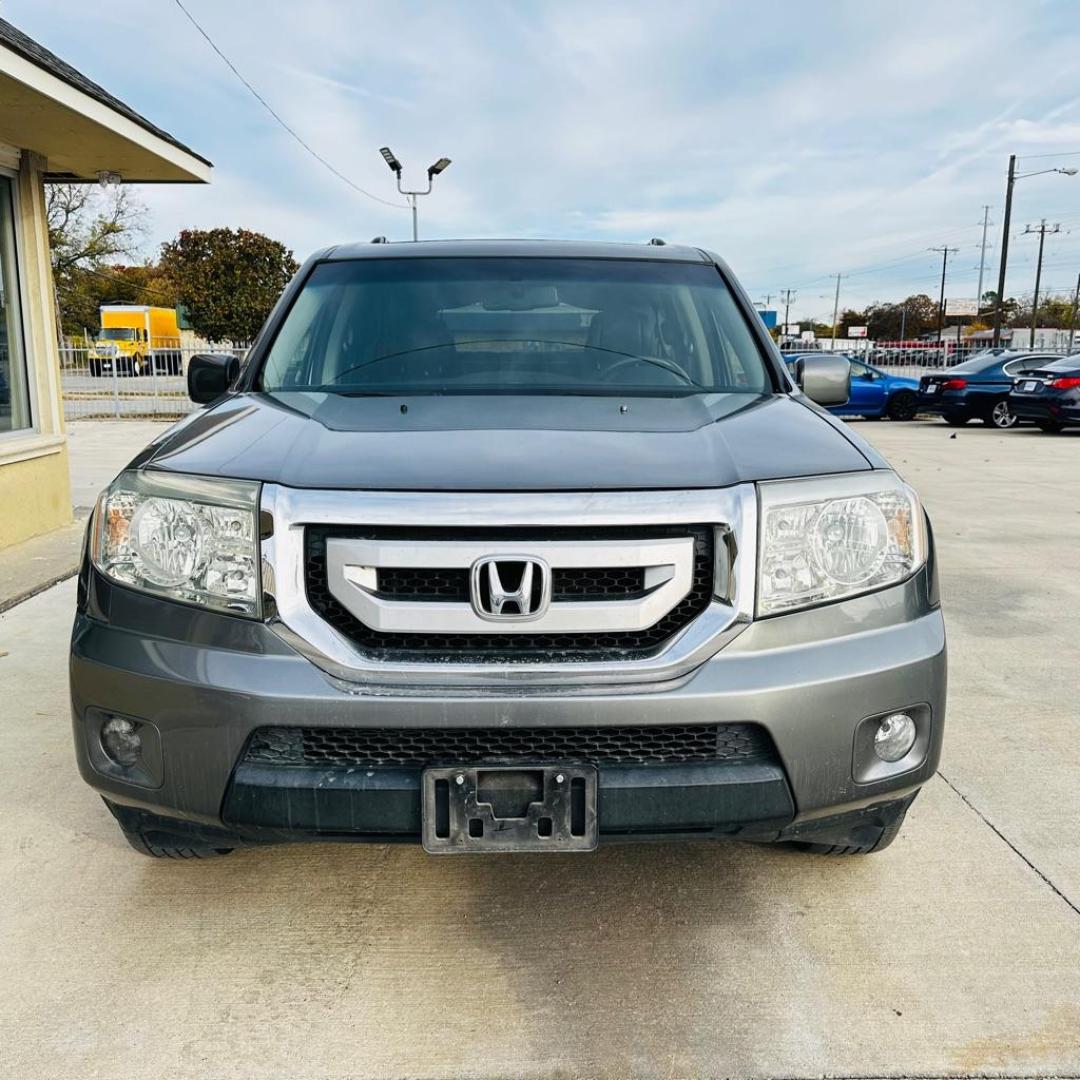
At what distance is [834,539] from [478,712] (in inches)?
33.2

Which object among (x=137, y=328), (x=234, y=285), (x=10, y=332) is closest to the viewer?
(x=10, y=332)

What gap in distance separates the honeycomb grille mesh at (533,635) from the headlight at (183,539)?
0.14 m

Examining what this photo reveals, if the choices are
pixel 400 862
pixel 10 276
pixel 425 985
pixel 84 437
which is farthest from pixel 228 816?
pixel 84 437

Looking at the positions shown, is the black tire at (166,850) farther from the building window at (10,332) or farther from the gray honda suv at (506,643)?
the building window at (10,332)

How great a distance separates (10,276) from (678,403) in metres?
5.98

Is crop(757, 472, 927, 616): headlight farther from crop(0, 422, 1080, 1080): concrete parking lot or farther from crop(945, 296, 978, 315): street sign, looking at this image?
crop(945, 296, 978, 315): street sign

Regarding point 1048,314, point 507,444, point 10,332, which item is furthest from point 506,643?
point 1048,314

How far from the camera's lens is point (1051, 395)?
17.0 meters

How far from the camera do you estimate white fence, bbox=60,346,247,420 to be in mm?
21984

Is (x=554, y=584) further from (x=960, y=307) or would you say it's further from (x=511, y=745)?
(x=960, y=307)

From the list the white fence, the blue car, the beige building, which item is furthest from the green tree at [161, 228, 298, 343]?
the beige building

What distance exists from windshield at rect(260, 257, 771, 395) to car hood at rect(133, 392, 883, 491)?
1.08 ft

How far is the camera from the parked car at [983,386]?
60.7ft

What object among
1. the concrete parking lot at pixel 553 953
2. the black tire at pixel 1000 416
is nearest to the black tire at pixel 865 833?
the concrete parking lot at pixel 553 953
